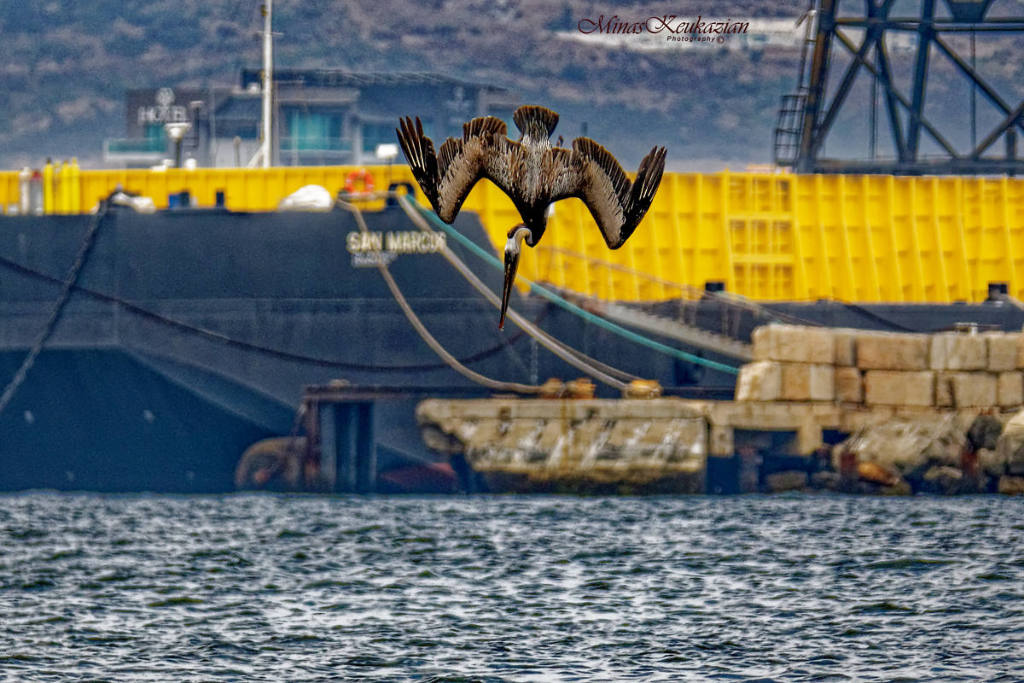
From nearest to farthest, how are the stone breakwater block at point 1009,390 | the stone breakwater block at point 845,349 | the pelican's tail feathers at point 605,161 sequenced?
the pelican's tail feathers at point 605,161 → the stone breakwater block at point 1009,390 → the stone breakwater block at point 845,349

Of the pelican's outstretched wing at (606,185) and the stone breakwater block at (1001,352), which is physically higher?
the pelican's outstretched wing at (606,185)

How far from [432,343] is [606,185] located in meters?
28.8

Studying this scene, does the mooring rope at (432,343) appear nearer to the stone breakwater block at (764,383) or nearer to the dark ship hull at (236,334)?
the dark ship hull at (236,334)

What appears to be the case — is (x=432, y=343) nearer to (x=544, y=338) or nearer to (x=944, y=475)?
(x=544, y=338)

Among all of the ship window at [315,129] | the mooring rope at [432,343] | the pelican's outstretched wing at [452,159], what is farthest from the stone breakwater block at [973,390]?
the ship window at [315,129]

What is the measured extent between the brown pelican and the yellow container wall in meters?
30.6

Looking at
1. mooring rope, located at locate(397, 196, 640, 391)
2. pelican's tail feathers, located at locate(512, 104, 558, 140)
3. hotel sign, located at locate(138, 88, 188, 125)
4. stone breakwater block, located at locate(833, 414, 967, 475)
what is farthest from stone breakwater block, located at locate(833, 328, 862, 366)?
hotel sign, located at locate(138, 88, 188, 125)

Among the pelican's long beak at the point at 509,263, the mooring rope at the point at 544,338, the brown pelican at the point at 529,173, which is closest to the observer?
the pelican's long beak at the point at 509,263

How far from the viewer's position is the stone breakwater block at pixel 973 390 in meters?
44.5

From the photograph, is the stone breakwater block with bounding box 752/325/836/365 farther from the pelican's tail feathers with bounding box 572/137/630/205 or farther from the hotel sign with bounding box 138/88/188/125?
the hotel sign with bounding box 138/88/188/125

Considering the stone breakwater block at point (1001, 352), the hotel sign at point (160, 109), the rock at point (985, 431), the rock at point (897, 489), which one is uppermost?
the hotel sign at point (160, 109)

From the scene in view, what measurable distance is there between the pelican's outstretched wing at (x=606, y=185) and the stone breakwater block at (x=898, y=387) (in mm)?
27220

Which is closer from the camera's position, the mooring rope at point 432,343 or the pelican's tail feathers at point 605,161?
the pelican's tail feathers at point 605,161

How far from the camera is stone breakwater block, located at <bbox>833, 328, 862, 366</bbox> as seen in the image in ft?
148
